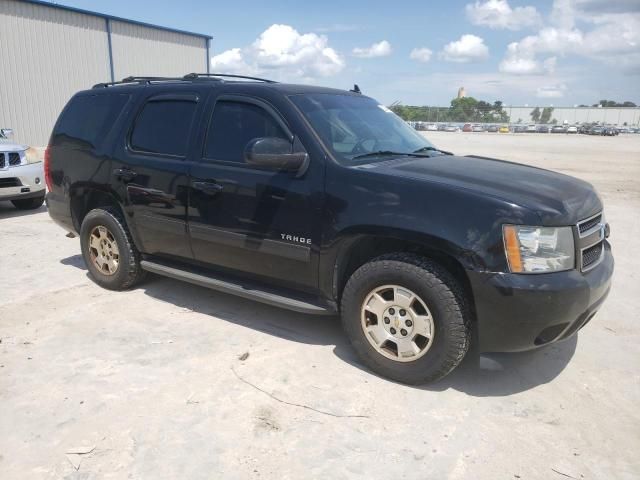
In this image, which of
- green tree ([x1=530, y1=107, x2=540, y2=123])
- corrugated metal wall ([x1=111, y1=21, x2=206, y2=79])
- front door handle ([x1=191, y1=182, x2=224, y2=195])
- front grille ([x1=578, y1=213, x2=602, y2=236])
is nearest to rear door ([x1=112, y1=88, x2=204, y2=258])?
front door handle ([x1=191, y1=182, x2=224, y2=195])

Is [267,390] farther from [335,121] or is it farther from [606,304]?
[606,304]

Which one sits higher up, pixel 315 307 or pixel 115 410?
pixel 315 307

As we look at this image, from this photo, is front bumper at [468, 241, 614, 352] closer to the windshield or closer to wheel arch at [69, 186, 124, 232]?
the windshield

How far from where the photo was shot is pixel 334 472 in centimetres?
257

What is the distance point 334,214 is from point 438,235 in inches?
29.3

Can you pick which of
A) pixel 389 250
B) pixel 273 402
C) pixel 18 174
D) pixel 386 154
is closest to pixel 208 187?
pixel 386 154

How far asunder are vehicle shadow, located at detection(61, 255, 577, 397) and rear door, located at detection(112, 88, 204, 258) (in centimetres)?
60

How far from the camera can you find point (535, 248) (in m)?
2.92

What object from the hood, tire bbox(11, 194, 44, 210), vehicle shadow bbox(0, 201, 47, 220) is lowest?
vehicle shadow bbox(0, 201, 47, 220)

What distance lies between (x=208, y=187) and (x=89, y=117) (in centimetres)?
194

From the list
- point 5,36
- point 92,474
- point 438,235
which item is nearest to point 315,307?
point 438,235

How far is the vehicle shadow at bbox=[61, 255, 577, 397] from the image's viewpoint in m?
3.42

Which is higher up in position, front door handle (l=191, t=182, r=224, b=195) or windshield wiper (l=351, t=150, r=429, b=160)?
windshield wiper (l=351, t=150, r=429, b=160)

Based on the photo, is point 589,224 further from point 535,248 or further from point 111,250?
point 111,250
